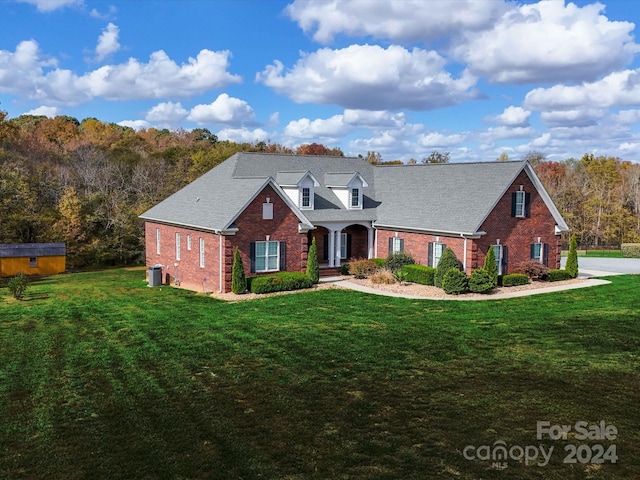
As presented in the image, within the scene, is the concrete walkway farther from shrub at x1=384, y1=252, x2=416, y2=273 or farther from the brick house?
shrub at x1=384, y1=252, x2=416, y2=273

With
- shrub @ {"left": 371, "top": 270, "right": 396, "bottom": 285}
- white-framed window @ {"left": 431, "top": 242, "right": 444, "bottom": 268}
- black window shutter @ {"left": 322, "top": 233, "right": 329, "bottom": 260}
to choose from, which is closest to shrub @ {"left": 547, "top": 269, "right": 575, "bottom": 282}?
white-framed window @ {"left": 431, "top": 242, "right": 444, "bottom": 268}

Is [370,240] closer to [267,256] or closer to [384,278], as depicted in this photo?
[384,278]

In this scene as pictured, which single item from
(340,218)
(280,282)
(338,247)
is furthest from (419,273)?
(280,282)

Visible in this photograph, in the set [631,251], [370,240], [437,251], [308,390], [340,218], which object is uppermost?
[340,218]

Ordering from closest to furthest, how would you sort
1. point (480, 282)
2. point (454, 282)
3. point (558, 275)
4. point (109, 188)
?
point (454, 282) → point (480, 282) → point (558, 275) → point (109, 188)

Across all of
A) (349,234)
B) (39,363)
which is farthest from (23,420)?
(349,234)
